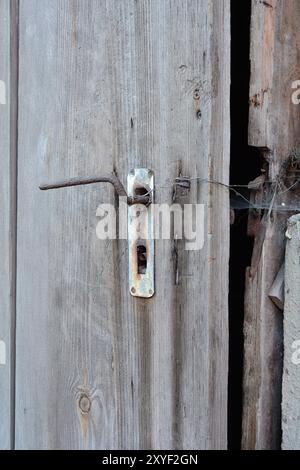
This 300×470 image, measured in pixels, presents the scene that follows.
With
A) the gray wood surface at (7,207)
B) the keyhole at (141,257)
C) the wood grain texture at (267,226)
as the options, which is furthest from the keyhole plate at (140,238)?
the gray wood surface at (7,207)

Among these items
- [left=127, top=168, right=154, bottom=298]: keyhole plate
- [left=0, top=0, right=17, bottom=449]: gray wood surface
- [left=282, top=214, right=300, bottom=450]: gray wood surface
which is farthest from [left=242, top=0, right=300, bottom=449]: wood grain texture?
[left=0, top=0, right=17, bottom=449]: gray wood surface

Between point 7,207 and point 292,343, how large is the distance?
0.58m

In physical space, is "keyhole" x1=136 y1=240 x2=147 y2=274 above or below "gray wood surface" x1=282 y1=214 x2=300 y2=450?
above

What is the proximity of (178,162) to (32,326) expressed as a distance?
16.9 inches

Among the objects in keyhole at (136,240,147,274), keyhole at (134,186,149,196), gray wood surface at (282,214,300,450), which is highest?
keyhole at (134,186,149,196)

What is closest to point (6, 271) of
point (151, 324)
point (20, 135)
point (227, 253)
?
point (20, 135)

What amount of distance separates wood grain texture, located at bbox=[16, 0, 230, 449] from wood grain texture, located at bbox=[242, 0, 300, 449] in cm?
6

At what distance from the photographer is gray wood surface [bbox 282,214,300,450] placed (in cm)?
74

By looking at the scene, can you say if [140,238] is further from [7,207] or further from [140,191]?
[7,207]

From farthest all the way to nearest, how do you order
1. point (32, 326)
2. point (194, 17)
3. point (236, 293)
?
1. point (32, 326)
2. point (236, 293)
3. point (194, 17)

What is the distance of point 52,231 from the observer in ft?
2.92

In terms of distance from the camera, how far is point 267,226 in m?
0.76

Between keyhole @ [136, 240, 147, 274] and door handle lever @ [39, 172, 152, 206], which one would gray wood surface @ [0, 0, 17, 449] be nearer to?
door handle lever @ [39, 172, 152, 206]

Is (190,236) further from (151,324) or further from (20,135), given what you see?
(20,135)
